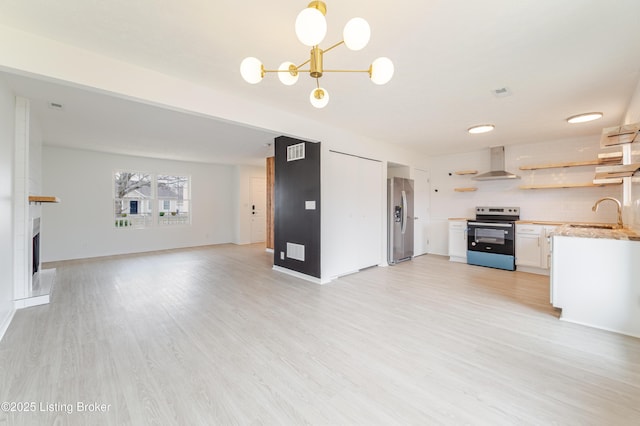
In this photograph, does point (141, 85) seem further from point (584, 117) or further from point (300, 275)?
point (584, 117)

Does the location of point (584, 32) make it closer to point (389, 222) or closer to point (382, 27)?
point (382, 27)

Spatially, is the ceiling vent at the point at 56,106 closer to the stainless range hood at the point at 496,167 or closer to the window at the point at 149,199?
the window at the point at 149,199

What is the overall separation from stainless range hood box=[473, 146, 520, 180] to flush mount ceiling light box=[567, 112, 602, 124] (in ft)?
5.42

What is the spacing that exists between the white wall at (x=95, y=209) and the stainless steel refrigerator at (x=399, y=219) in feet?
18.7

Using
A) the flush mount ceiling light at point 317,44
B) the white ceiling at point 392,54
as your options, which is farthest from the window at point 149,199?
the flush mount ceiling light at point 317,44

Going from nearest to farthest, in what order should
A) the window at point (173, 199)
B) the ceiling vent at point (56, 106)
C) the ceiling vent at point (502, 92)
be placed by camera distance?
the ceiling vent at point (502, 92) → the ceiling vent at point (56, 106) → the window at point (173, 199)

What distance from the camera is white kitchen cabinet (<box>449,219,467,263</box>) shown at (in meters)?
5.77

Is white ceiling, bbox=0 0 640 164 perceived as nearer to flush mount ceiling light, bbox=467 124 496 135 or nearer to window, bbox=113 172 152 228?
flush mount ceiling light, bbox=467 124 496 135

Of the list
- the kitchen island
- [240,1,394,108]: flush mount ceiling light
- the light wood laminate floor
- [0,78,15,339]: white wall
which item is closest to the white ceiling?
[0,78,15,339]: white wall

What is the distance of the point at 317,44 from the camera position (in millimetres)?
1415

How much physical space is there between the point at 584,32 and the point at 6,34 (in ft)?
14.3

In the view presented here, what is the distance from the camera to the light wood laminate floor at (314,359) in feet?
5.19

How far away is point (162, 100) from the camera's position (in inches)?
105

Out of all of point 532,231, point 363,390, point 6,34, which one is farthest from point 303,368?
point 532,231
